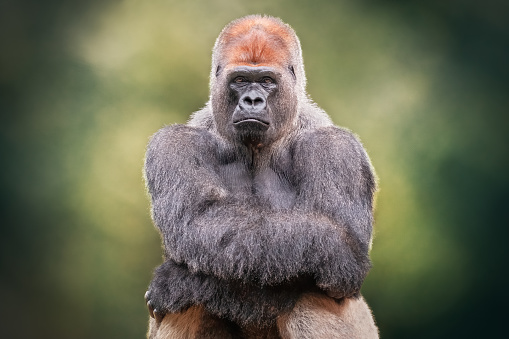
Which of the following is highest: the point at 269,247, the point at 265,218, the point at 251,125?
the point at 251,125

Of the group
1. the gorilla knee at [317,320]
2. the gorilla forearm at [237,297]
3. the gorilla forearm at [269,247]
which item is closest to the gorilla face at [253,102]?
the gorilla forearm at [269,247]

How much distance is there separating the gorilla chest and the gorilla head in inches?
5.4

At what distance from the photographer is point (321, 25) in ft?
15.2

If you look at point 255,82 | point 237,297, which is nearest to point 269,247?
point 237,297

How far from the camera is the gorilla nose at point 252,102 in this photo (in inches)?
120

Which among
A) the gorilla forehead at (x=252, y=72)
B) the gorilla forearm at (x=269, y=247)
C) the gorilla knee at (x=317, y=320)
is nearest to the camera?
the gorilla forearm at (x=269, y=247)

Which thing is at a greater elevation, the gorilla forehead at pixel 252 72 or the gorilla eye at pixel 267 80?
the gorilla forehead at pixel 252 72

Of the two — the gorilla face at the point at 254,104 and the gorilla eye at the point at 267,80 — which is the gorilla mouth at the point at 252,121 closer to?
the gorilla face at the point at 254,104

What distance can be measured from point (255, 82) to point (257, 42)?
23 cm

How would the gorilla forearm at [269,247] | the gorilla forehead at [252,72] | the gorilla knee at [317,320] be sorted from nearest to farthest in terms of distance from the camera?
the gorilla forearm at [269,247]
the gorilla knee at [317,320]
the gorilla forehead at [252,72]

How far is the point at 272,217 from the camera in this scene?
294 centimetres

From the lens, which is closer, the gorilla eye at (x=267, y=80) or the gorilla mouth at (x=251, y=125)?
the gorilla mouth at (x=251, y=125)

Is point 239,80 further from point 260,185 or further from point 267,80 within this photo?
point 260,185

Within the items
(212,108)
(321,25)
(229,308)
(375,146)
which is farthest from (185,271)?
(321,25)
